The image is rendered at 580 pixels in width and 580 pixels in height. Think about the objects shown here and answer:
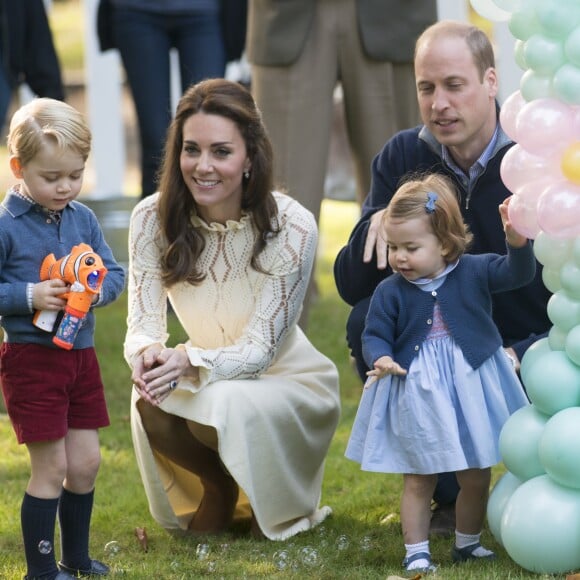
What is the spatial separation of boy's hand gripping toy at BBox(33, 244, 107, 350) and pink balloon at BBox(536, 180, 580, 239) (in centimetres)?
107

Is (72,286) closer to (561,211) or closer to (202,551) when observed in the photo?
(202,551)

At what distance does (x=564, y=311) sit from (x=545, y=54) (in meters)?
0.60

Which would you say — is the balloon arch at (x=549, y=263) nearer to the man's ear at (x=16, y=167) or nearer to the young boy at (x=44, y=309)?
the young boy at (x=44, y=309)

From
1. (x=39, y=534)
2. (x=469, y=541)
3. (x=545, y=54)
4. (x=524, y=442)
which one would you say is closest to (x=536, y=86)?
(x=545, y=54)

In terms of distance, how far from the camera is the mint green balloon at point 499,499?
3.48 metres

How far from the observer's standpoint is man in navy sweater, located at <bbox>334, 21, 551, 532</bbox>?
3945mm

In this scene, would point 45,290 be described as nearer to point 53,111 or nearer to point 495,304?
point 53,111

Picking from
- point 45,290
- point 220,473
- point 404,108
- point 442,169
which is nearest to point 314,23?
point 404,108

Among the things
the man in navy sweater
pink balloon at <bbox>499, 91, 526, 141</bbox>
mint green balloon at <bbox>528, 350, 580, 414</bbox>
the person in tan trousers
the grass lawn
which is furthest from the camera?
the person in tan trousers

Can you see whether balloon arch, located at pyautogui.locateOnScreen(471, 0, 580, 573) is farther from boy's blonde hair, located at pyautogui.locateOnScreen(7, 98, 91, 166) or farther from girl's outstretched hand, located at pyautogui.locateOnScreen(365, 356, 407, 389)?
boy's blonde hair, located at pyautogui.locateOnScreen(7, 98, 91, 166)

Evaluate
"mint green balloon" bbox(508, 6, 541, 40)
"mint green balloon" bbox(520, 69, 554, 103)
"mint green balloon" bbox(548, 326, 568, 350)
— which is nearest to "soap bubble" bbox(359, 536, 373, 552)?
"mint green balloon" bbox(548, 326, 568, 350)

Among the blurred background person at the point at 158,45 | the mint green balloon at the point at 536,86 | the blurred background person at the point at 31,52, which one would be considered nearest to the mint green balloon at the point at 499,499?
the mint green balloon at the point at 536,86

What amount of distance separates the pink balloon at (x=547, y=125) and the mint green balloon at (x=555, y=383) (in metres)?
0.49

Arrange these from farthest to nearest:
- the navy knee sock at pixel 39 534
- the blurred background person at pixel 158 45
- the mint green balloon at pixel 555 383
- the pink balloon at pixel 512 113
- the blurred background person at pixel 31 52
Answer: the blurred background person at pixel 31 52 → the blurred background person at pixel 158 45 → the navy knee sock at pixel 39 534 → the pink balloon at pixel 512 113 → the mint green balloon at pixel 555 383
